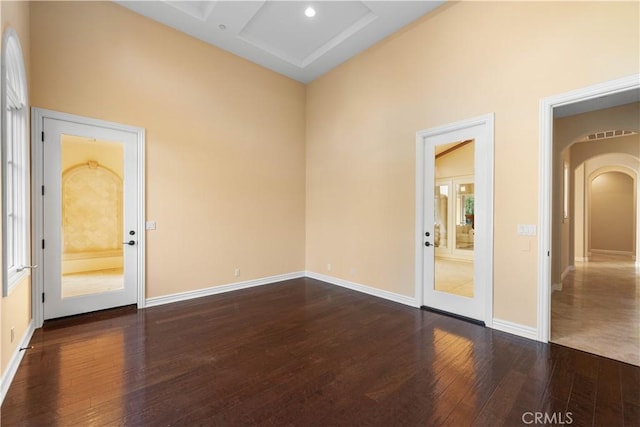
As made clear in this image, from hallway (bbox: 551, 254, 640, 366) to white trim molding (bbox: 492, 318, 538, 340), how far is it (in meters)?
0.21

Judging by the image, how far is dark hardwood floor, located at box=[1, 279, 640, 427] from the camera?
191 cm

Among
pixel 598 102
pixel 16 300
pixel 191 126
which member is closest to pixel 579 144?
pixel 598 102

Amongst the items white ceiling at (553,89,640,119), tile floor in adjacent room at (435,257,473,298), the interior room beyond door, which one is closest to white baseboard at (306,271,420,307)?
tile floor in adjacent room at (435,257,473,298)

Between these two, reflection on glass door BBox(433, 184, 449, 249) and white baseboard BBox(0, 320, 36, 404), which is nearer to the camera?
white baseboard BBox(0, 320, 36, 404)

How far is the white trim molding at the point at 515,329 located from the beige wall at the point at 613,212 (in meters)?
9.10

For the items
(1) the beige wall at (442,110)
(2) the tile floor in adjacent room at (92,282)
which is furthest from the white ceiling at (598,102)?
(2) the tile floor in adjacent room at (92,282)

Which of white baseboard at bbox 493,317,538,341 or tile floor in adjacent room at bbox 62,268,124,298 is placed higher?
tile floor in adjacent room at bbox 62,268,124,298

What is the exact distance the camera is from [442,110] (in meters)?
3.85

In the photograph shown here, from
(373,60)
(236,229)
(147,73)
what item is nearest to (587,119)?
(373,60)

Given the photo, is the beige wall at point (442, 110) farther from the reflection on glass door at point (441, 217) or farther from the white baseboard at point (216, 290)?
the white baseboard at point (216, 290)

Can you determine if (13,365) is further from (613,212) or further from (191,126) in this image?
(613,212)

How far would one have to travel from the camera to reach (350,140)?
16.8 ft

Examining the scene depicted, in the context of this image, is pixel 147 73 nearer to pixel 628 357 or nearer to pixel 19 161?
pixel 19 161

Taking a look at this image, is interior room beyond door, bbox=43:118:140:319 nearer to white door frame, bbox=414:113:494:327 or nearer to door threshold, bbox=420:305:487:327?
door threshold, bbox=420:305:487:327
